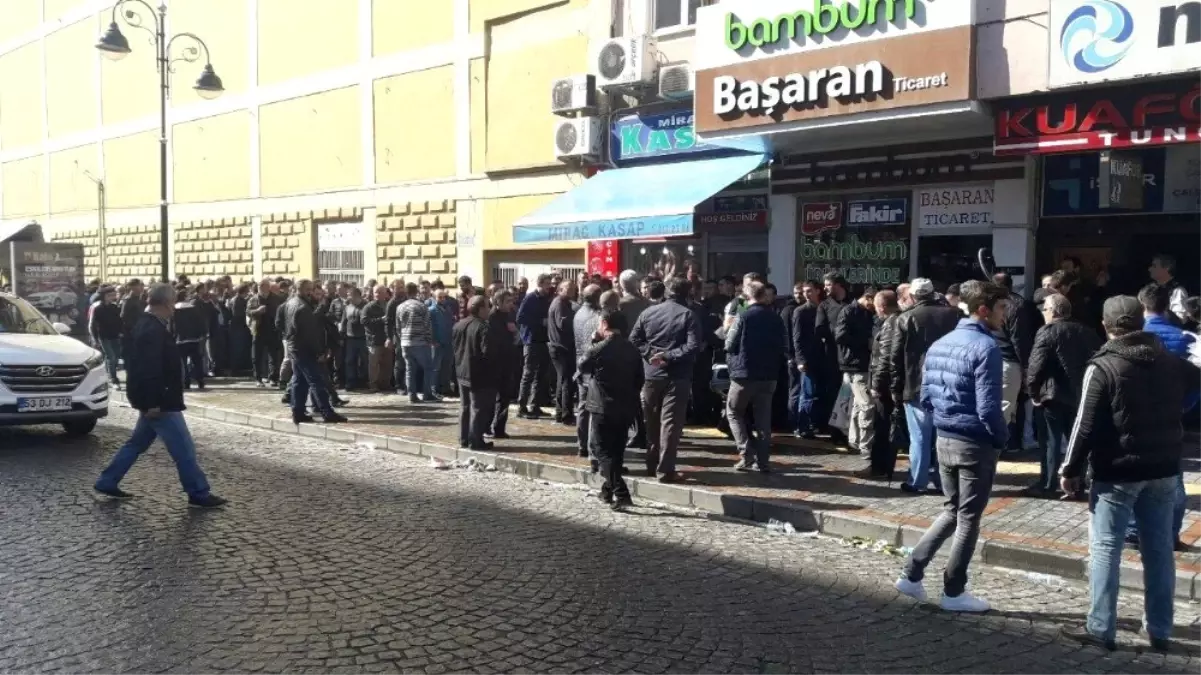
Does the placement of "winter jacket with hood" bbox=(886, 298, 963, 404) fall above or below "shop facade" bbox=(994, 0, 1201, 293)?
below

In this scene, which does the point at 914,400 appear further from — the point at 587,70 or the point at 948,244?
the point at 587,70

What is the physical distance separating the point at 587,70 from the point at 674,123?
2150 millimetres

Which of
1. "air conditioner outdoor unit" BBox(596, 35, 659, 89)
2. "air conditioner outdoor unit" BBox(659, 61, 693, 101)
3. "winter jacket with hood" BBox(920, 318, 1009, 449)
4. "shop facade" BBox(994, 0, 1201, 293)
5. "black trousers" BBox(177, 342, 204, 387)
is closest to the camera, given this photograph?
"winter jacket with hood" BBox(920, 318, 1009, 449)

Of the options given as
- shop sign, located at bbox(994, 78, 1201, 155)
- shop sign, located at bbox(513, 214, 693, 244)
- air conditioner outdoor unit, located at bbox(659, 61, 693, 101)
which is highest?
air conditioner outdoor unit, located at bbox(659, 61, 693, 101)

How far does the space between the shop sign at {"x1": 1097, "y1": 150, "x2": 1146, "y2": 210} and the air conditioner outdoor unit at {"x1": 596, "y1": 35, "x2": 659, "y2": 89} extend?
22.2ft

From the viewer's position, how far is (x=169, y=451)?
26.5ft

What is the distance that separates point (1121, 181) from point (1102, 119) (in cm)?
100

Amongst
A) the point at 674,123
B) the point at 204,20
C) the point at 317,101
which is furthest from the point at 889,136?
the point at 204,20

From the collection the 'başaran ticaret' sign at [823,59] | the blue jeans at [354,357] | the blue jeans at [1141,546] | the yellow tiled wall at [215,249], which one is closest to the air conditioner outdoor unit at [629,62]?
the 'başaran ticaret' sign at [823,59]

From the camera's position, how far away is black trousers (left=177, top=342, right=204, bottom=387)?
52.6 feet

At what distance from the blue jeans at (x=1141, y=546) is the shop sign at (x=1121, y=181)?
6.76m

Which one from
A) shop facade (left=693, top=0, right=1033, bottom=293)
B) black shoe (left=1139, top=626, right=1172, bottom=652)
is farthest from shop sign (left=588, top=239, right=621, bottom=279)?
black shoe (left=1139, top=626, right=1172, bottom=652)

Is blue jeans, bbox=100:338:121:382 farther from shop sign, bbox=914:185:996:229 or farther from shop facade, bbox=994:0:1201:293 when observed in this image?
shop facade, bbox=994:0:1201:293

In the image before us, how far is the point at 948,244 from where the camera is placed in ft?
40.9
